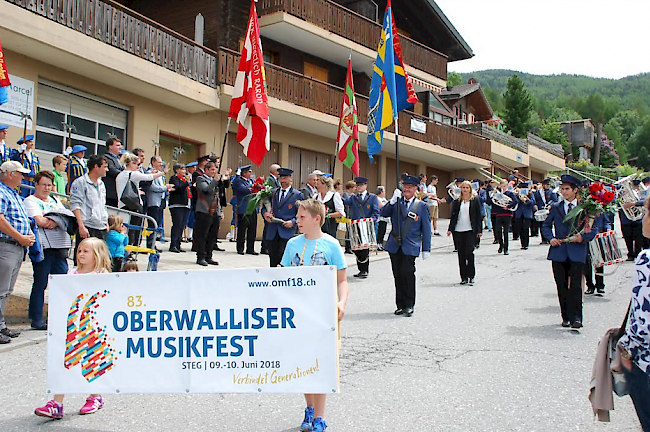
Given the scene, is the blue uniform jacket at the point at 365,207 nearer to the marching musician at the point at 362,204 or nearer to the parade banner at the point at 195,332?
the marching musician at the point at 362,204

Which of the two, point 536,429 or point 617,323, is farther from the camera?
point 617,323

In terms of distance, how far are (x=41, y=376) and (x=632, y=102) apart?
7480 inches

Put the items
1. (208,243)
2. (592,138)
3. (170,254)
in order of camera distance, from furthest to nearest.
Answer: (592,138), (170,254), (208,243)

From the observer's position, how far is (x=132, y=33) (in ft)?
53.8

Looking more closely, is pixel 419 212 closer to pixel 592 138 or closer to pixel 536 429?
pixel 536 429

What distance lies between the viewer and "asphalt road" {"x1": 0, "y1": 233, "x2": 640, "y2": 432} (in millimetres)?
4875

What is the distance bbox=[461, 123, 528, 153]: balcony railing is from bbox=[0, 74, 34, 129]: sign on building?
27582mm

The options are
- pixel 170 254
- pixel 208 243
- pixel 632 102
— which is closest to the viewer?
pixel 208 243

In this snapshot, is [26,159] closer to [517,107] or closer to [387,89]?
[387,89]

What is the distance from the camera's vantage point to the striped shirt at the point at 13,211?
687 cm

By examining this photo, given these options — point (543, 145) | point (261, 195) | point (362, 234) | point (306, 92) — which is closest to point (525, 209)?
point (306, 92)

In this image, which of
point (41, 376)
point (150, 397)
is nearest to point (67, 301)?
point (150, 397)

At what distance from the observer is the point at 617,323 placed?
29.1 ft

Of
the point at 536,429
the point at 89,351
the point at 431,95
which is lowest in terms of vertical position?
the point at 536,429
